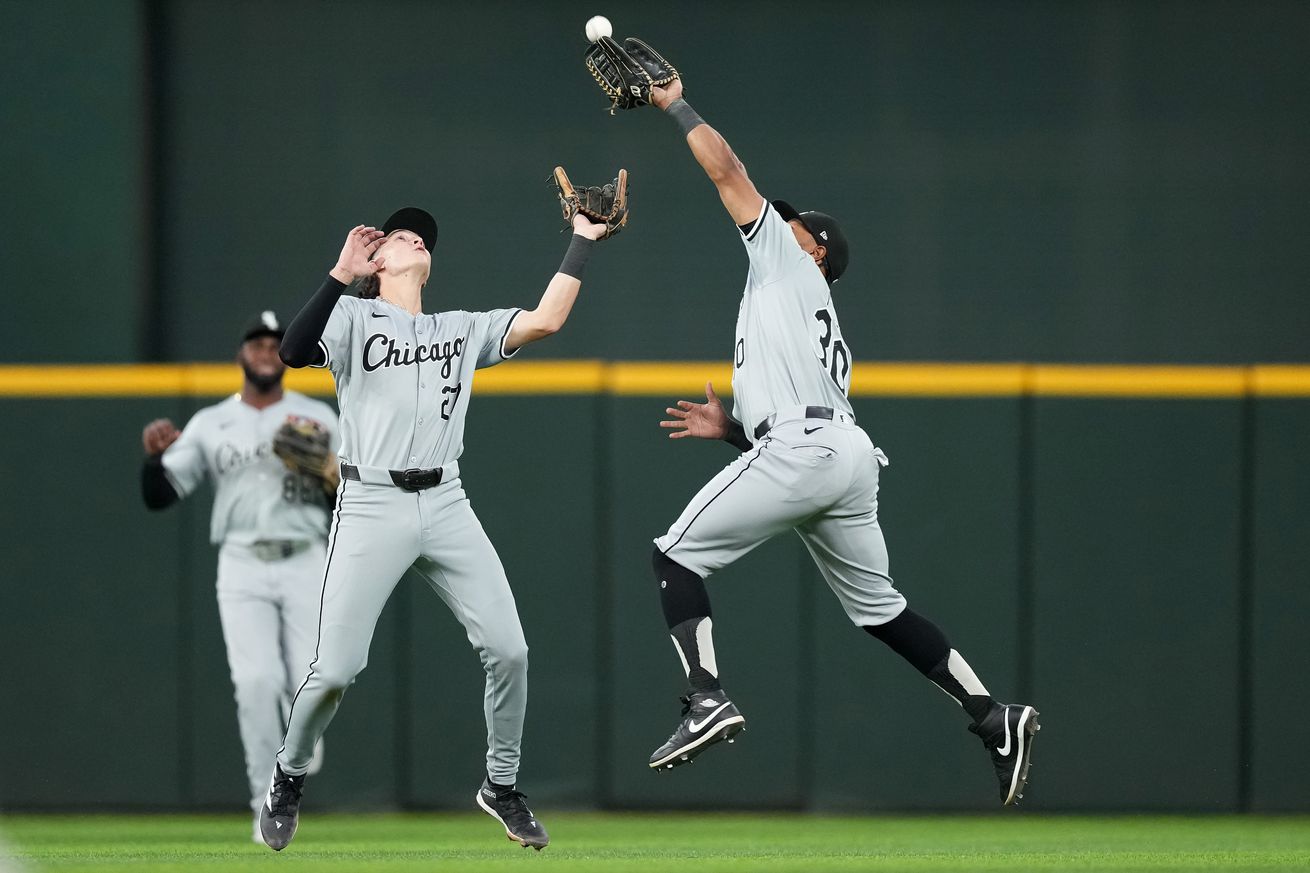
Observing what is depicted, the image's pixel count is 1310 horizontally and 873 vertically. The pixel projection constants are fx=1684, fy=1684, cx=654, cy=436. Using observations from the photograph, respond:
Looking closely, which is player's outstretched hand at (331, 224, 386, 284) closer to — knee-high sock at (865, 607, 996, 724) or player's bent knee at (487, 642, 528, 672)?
player's bent knee at (487, 642, 528, 672)

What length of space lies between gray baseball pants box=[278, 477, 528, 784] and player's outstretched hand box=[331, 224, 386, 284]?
63 centimetres

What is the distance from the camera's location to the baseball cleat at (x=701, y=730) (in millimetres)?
4867

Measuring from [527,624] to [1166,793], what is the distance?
313 cm

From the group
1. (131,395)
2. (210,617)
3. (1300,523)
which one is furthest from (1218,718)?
(131,395)

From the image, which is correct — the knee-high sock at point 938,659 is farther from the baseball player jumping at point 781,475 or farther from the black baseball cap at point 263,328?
the black baseball cap at point 263,328

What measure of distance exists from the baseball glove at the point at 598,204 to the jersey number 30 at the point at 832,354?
71 cm

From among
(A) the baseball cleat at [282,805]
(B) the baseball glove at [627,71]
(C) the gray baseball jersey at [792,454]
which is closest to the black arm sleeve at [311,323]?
(B) the baseball glove at [627,71]

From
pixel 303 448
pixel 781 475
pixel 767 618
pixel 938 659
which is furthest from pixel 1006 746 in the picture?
pixel 303 448

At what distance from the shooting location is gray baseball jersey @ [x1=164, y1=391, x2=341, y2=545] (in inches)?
272

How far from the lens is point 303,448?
6695 millimetres

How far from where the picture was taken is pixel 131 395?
317 inches

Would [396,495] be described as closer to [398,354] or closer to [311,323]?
[398,354]

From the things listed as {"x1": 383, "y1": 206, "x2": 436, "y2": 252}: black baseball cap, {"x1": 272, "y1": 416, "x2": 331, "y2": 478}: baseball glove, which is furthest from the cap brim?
{"x1": 383, "y1": 206, "x2": 436, "y2": 252}: black baseball cap

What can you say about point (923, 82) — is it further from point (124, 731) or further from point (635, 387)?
point (124, 731)
